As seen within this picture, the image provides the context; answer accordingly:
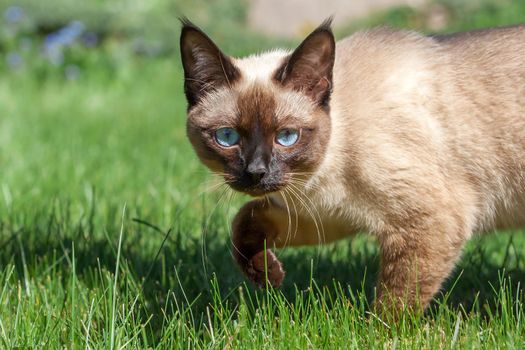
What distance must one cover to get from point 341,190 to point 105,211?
5.48 feet

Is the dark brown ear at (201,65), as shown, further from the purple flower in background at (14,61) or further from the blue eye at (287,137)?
the purple flower in background at (14,61)

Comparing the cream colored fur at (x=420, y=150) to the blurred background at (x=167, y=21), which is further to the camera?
the blurred background at (x=167, y=21)

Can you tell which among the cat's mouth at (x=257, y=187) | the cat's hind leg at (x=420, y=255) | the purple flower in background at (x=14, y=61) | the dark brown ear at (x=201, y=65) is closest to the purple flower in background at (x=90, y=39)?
the purple flower in background at (x=14, y=61)

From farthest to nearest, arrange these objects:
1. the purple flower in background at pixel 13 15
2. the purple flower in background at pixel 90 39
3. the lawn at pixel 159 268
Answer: the purple flower in background at pixel 90 39 → the purple flower in background at pixel 13 15 → the lawn at pixel 159 268

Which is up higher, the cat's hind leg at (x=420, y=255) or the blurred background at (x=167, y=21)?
the blurred background at (x=167, y=21)

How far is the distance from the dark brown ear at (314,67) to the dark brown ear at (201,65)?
0.18 meters

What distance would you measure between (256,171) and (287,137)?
0.67 ft

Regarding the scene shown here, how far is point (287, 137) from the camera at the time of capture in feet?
8.98

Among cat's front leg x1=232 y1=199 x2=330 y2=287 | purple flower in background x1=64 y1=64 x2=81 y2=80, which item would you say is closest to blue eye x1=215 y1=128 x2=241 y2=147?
cat's front leg x1=232 y1=199 x2=330 y2=287

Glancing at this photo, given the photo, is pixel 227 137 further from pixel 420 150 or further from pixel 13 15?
pixel 13 15

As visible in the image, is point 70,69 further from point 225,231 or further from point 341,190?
point 341,190

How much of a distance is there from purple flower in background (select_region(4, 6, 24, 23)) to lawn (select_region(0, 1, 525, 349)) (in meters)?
2.16

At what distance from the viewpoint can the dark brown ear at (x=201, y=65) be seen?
2.66 meters

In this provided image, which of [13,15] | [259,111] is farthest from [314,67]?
[13,15]
